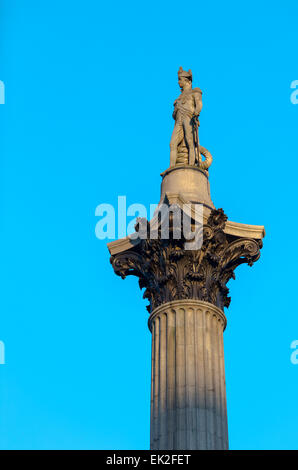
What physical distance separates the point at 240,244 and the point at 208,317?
3.38m

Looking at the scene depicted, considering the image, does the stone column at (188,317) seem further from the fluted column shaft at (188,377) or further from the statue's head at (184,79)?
the statue's head at (184,79)

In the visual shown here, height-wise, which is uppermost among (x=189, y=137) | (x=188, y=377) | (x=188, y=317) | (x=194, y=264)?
(x=189, y=137)

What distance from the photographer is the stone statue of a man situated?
3331 centimetres

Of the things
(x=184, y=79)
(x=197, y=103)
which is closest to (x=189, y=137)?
(x=197, y=103)

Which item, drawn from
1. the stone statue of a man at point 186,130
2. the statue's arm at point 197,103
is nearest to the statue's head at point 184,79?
the stone statue of a man at point 186,130

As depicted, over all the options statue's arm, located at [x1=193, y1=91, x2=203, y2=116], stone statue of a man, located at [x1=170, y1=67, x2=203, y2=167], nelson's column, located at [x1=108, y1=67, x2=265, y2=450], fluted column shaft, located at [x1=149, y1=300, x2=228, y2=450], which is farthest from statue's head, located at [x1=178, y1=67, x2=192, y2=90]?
fluted column shaft, located at [x1=149, y1=300, x2=228, y2=450]

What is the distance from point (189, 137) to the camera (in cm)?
3350

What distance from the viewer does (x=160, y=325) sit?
28500 mm

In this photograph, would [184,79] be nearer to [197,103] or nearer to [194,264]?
[197,103]

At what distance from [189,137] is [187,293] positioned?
312 inches

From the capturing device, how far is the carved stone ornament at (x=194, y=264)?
94.1 feet

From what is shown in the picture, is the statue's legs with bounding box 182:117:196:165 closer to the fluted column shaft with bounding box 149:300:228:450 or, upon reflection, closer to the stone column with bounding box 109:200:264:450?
the stone column with bounding box 109:200:264:450

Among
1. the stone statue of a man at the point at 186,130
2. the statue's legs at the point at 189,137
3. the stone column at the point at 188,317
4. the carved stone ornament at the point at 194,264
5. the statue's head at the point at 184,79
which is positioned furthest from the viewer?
the statue's head at the point at 184,79
